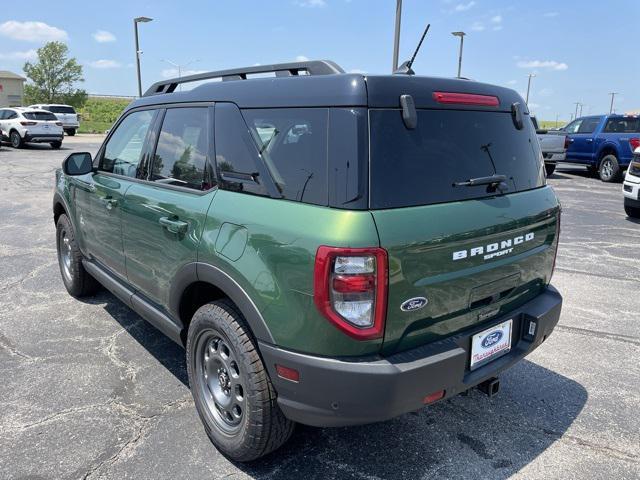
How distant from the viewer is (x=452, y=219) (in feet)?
7.18

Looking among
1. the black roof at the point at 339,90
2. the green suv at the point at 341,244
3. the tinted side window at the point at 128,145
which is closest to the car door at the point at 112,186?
the tinted side window at the point at 128,145

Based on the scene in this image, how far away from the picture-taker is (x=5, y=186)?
11.5m

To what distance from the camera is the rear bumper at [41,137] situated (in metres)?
21.0

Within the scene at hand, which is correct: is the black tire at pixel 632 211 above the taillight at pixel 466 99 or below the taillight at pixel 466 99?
below

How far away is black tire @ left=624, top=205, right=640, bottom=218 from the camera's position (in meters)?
8.95

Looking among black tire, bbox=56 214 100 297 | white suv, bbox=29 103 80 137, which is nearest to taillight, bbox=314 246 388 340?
black tire, bbox=56 214 100 297

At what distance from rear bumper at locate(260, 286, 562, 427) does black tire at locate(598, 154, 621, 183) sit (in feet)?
48.1

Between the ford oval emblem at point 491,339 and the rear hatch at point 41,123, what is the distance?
2301 cm

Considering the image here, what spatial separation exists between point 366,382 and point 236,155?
4.16 feet

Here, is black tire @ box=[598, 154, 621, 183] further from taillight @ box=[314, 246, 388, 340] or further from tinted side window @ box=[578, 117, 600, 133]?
taillight @ box=[314, 246, 388, 340]

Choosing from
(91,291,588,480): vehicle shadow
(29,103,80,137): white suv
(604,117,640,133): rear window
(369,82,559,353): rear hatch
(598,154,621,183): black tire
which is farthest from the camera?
(29,103,80,137): white suv

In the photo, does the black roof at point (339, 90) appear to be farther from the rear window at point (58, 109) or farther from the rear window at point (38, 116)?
the rear window at point (58, 109)

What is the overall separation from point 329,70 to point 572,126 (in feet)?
54.5

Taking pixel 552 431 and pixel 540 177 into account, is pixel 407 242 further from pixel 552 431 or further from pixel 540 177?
pixel 552 431
